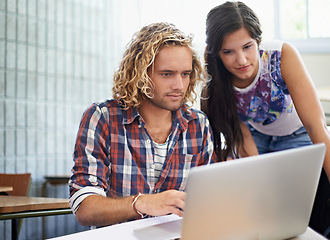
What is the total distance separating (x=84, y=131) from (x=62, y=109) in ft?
5.41

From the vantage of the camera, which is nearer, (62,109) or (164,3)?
(62,109)

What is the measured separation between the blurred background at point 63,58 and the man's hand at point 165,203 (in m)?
1.84

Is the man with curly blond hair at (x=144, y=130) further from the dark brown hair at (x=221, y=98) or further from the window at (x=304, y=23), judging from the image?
the window at (x=304, y=23)

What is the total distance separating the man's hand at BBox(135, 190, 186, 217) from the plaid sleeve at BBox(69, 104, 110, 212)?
259 millimetres

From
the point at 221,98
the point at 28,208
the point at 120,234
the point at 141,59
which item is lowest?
the point at 28,208

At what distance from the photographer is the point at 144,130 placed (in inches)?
56.7

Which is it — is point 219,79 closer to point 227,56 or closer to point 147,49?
point 227,56

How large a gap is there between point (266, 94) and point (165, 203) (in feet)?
2.77

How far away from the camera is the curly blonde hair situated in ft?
4.70

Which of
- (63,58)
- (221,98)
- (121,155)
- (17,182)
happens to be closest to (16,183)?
(17,182)

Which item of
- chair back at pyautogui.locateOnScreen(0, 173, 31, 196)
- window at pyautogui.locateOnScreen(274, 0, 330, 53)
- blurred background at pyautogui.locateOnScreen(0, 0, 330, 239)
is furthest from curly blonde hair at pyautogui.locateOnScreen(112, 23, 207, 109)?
window at pyautogui.locateOnScreen(274, 0, 330, 53)

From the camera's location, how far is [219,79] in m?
1.70

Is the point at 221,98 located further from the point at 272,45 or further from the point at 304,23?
the point at 304,23

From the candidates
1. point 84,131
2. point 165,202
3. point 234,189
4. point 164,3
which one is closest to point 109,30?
point 164,3
